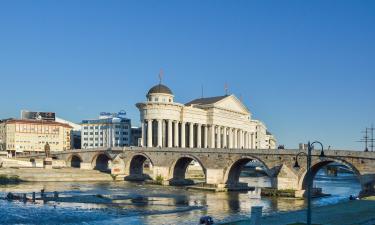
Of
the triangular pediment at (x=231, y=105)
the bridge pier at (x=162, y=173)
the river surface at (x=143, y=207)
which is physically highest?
the triangular pediment at (x=231, y=105)

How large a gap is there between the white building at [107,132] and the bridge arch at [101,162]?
167 ft

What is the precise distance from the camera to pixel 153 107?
442 ft

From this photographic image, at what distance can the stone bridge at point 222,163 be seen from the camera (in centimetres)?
7131

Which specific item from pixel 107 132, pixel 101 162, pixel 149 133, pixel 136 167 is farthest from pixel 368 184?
pixel 107 132

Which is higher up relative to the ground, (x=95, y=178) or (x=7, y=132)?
(x=7, y=132)

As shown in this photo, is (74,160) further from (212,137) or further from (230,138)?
(230,138)

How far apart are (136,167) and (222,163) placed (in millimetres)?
34190

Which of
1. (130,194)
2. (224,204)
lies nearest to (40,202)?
(130,194)

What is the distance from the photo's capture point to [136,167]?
396 feet

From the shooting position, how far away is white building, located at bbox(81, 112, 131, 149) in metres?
190

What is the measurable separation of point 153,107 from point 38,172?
118 feet

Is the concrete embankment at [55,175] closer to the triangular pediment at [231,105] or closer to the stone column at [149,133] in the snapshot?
the stone column at [149,133]

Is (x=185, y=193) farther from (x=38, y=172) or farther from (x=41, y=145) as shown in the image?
(x=41, y=145)

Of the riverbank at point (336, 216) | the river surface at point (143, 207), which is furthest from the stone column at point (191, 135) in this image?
the riverbank at point (336, 216)
